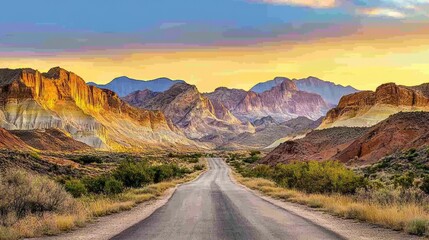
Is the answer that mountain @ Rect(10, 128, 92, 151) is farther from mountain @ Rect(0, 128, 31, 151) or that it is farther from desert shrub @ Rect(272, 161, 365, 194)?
desert shrub @ Rect(272, 161, 365, 194)

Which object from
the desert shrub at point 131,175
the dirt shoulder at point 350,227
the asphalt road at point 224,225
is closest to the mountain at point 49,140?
the desert shrub at point 131,175

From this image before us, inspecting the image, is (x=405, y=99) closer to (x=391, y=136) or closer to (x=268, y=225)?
(x=391, y=136)

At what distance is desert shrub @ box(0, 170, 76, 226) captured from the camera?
666 inches

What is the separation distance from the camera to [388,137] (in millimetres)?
79625

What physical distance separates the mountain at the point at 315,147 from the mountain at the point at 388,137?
10.6 metres

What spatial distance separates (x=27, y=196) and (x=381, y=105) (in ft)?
462

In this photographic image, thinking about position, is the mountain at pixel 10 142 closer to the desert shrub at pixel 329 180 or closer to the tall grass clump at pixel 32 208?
the desert shrub at pixel 329 180

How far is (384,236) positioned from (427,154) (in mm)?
39716

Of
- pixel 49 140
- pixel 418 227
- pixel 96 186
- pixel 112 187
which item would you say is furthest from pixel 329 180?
pixel 49 140

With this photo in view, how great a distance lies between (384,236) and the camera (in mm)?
14703

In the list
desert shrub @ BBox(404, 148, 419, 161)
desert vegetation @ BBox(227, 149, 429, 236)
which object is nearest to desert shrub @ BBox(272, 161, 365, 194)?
desert vegetation @ BBox(227, 149, 429, 236)

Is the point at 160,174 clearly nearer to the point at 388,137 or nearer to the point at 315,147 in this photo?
the point at 388,137

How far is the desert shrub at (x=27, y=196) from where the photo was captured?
16.9 metres

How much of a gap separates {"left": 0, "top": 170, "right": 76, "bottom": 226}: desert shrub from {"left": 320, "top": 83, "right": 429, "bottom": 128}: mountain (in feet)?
413
